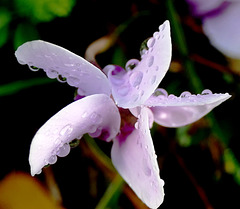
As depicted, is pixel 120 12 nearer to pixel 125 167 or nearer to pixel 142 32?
pixel 142 32

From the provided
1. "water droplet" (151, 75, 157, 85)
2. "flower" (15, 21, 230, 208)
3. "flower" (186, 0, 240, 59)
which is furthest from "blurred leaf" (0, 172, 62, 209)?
"water droplet" (151, 75, 157, 85)

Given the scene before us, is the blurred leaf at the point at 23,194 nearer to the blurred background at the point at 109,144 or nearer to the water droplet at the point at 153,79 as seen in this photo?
the blurred background at the point at 109,144

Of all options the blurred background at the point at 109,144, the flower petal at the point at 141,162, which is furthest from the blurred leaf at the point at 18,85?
the flower petal at the point at 141,162

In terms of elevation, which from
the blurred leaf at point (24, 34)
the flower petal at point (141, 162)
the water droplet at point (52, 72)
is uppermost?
the water droplet at point (52, 72)

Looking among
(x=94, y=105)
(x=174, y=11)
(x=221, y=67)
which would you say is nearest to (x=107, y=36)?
(x=174, y=11)

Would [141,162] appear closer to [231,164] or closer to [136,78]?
[136,78]

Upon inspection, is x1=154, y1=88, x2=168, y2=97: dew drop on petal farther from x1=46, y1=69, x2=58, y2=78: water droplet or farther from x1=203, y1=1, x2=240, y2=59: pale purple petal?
x1=203, y1=1, x2=240, y2=59: pale purple petal
